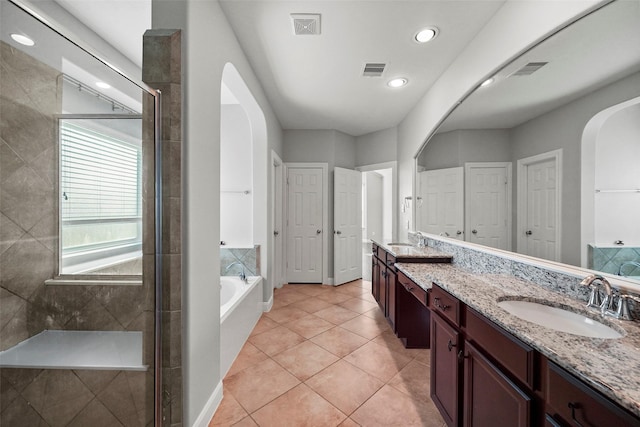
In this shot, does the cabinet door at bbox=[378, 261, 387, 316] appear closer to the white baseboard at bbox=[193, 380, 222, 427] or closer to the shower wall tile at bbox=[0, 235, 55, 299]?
the white baseboard at bbox=[193, 380, 222, 427]

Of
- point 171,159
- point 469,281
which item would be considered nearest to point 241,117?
point 171,159

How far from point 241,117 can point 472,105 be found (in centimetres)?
265

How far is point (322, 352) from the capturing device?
87.8 inches

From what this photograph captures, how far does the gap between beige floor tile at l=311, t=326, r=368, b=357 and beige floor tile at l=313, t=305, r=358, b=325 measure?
236mm

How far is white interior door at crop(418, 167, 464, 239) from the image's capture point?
2104 millimetres

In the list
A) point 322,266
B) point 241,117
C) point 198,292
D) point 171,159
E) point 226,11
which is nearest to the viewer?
point 171,159

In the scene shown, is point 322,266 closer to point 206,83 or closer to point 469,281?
point 469,281

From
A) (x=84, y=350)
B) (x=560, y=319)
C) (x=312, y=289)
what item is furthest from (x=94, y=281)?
(x=312, y=289)

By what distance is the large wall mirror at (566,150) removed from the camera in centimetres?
99

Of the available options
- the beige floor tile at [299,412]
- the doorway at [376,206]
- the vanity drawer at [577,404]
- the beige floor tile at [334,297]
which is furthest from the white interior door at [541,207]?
the doorway at [376,206]

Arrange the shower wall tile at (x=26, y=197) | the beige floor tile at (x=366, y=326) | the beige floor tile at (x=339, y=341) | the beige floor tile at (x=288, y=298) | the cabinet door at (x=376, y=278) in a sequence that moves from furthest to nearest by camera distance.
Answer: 1. the beige floor tile at (x=288, y=298)
2. the cabinet door at (x=376, y=278)
3. the beige floor tile at (x=366, y=326)
4. the beige floor tile at (x=339, y=341)
5. the shower wall tile at (x=26, y=197)

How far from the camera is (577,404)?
2.13ft

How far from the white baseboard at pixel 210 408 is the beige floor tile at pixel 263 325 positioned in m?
0.96

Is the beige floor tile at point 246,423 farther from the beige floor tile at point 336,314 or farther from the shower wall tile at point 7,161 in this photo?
the shower wall tile at point 7,161
